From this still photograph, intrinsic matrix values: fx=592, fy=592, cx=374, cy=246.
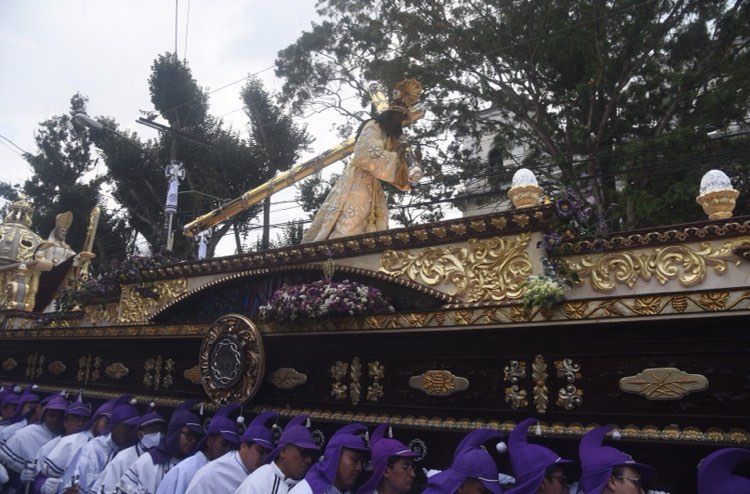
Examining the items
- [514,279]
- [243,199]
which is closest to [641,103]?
[243,199]

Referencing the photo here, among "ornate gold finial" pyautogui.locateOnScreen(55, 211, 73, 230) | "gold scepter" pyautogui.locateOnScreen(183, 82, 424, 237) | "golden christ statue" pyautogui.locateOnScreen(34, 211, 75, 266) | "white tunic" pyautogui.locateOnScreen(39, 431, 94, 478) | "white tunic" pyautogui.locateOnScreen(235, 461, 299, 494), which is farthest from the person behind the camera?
"ornate gold finial" pyautogui.locateOnScreen(55, 211, 73, 230)

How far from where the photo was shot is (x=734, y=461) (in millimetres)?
3439

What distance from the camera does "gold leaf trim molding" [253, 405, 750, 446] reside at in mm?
4113

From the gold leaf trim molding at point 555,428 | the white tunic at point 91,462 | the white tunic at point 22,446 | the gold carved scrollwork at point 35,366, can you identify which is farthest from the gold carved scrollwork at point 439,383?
the gold carved scrollwork at point 35,366

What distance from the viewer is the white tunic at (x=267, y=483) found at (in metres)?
4.21

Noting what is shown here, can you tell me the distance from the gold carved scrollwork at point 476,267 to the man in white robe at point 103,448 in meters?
3.36

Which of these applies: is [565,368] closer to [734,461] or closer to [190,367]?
[734,461]

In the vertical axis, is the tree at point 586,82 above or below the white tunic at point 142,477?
above

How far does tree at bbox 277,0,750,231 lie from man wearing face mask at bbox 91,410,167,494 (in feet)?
28.7

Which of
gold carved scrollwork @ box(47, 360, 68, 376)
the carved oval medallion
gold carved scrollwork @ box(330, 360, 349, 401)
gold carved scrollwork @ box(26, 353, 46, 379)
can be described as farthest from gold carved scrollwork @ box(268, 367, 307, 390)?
gold carved scrollwork @ box(26, 353, 46, 379)

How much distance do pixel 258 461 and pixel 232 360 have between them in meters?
2.16

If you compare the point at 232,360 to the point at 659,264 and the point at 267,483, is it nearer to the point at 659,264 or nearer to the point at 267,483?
the point at 267,483

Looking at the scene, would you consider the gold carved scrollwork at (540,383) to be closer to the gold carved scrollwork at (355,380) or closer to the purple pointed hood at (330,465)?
the purple pointed hood at (330,465)

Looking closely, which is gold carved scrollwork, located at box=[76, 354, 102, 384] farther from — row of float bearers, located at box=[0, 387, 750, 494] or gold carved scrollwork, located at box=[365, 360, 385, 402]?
gold carved scrollwork, located at box=[365, 360, 385, 402]
